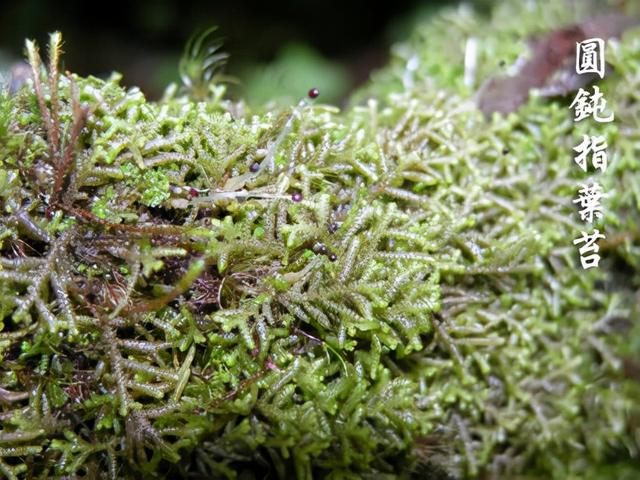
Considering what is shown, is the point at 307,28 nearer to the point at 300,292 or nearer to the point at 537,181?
the point at 537,181

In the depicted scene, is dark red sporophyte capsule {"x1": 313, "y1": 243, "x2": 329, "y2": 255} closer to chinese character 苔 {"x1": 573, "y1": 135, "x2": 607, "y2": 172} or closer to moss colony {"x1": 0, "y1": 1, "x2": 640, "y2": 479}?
moss colony {"x1": 0, "y1": 1, "x2": 640, "y2": 479}

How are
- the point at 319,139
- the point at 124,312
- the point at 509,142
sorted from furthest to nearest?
the point at 509,142 < the point at 319,139 < the point at 124,312

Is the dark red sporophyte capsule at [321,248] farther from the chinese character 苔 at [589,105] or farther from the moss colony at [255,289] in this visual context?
the chinese character 苔 at [589,105]

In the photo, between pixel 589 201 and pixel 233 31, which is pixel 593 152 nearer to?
pixel 589 201

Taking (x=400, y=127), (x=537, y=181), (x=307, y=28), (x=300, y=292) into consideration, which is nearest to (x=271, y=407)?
(x=300, y=292)

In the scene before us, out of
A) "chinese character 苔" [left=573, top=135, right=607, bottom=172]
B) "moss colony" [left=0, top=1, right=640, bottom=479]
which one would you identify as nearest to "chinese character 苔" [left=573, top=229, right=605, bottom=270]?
"moss colony" [left=0, top=1, right=640, bottom=479]

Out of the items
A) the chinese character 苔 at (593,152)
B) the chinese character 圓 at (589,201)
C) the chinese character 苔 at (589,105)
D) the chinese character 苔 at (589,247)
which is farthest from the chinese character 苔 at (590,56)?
the chinese character 苔 at (589,247)

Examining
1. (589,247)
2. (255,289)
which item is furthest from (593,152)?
(255,289)
